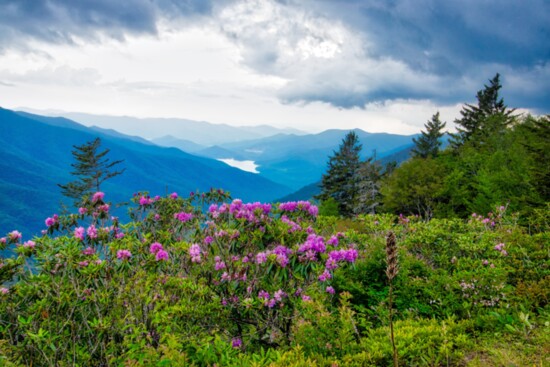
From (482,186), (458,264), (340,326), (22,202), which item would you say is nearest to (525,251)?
(458,264)

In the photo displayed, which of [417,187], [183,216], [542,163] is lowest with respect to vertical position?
[183,216]

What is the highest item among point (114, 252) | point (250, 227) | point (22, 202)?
point (250, 227)

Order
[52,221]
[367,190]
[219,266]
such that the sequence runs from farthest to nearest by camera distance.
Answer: [367,190] < [52,221] < [219,266]

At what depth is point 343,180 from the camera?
1690 inches

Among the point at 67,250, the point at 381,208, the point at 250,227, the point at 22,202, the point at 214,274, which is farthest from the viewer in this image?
the point at 22,202

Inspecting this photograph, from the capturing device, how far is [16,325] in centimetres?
418

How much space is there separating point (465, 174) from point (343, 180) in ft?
45.0

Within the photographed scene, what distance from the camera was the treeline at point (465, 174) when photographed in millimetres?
28062

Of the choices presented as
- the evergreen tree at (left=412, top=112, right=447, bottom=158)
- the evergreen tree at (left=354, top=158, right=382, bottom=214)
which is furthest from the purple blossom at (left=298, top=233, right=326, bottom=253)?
the evergreen tree at (left=412, top=112, right=447, bottom=158)

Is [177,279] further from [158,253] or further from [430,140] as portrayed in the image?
[430,140]

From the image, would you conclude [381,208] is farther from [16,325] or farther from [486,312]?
[16,325]

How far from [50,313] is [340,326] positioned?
3318mm

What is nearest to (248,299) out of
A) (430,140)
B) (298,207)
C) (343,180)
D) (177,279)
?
(177,279)

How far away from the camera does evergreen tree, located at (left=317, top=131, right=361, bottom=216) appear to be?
138 feet
